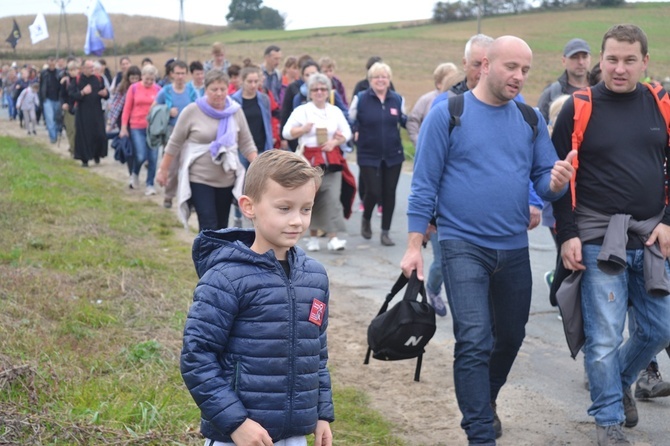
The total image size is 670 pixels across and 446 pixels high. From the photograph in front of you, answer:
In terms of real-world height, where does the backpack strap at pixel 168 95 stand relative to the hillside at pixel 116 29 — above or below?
above

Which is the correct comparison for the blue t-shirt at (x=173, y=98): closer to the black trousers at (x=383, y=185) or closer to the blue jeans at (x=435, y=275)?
the black trousers at (x=383, y=185)

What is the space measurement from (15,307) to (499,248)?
3373 millimetres

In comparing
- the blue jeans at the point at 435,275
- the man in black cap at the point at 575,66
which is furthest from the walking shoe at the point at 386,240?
the man in black cap at the point at 575,66

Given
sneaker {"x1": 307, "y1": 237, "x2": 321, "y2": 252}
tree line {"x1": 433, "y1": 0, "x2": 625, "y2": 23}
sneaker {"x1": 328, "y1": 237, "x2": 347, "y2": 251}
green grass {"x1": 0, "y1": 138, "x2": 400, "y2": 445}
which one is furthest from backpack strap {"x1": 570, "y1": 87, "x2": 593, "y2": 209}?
tree line {"x1": 433, "y1": 0, "x2": 625, "y2": 23}

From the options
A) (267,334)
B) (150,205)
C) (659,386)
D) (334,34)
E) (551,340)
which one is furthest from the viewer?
(334,34)

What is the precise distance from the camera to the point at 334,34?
7575 centimetres

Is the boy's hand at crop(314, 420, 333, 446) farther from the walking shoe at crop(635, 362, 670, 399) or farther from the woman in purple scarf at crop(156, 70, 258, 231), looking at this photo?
the woman in purple scarf at crop(156, 70, 258, 231)

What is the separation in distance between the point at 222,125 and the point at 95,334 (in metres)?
2.56

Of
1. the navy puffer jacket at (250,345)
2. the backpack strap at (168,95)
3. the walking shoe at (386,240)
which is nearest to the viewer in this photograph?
the navy puffer jacket at (250,345)

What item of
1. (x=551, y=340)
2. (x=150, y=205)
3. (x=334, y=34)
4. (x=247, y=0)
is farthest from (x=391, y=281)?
(x=247, y=0)

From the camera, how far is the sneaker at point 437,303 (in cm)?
793

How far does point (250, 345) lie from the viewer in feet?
10.7

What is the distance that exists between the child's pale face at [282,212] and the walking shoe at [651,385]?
3251 millimetres

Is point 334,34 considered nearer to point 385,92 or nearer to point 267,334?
point 385,92
